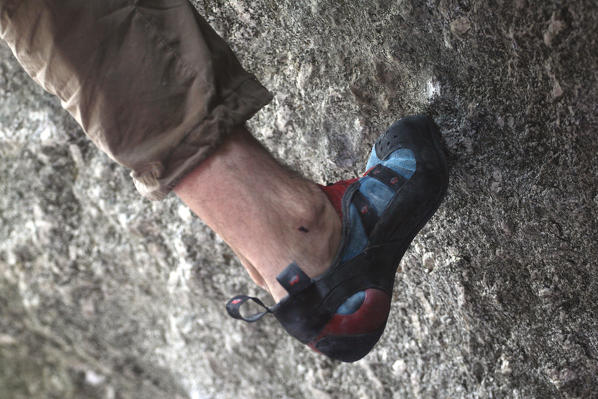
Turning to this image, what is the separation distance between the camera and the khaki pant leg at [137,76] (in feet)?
3.14

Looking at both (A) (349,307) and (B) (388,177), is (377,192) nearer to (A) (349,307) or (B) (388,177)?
A: (B) (388,177)

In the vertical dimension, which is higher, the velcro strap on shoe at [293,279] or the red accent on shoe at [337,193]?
the red accent on shoe at [337,193]

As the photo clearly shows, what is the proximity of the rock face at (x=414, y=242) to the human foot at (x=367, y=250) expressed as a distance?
0.41 ft

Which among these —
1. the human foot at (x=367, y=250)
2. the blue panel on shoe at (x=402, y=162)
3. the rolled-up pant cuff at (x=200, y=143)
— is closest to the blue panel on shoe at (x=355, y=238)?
the human foot at (x=367, y=250)

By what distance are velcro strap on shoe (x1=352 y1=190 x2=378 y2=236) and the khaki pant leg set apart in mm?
280

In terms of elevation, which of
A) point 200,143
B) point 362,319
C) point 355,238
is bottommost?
point 362,319

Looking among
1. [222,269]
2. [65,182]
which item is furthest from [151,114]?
[65,182]

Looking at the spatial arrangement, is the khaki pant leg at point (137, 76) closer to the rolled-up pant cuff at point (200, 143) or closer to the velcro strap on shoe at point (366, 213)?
the rolled-up pant cuff at point (200, 143)

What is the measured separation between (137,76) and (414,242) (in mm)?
794

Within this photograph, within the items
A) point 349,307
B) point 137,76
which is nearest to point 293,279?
point 349,307

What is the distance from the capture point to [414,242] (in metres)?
1.41

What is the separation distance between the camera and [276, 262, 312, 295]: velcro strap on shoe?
3.20ft

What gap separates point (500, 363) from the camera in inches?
52.3

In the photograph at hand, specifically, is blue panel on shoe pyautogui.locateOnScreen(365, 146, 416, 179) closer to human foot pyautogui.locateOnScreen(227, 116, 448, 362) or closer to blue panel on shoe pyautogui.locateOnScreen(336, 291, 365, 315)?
human foot pyautogui.locateOnScreen(227, 116, 448, 362)
